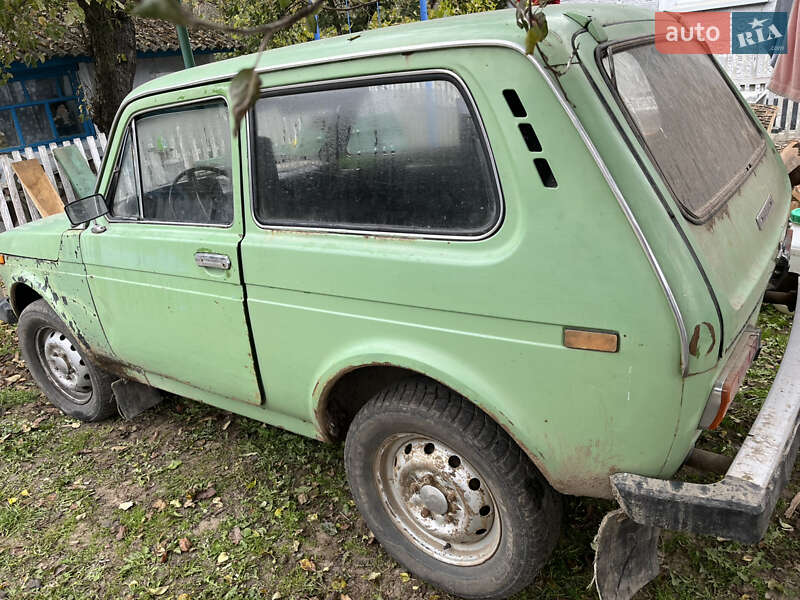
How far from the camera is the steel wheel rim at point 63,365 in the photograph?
4.00 metres

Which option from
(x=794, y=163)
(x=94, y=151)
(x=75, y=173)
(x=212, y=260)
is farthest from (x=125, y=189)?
(x=94, y=151)

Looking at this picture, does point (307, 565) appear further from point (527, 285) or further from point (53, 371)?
point (53, 371)

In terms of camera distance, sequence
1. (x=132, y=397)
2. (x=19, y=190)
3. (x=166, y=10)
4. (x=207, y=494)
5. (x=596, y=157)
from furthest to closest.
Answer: (x=19, y=190), (x=132, y=397), (x=207, y=494), (x=596, y=157), (x=166, y=10)

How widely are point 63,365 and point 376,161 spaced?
→ 3006 millimetres

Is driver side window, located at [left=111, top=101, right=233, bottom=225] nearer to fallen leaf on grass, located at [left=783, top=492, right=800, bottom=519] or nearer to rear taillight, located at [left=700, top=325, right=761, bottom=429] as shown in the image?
rear taillight, located at [left=700, top=325, right=761, bottom=429]

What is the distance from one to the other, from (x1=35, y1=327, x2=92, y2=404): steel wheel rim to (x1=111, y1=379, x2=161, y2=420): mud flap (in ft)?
0.99

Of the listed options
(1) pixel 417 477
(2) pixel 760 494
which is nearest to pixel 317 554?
(1) pixel 417 477

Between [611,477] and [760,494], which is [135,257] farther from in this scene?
[760,494]

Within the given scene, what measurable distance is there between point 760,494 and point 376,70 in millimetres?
1795

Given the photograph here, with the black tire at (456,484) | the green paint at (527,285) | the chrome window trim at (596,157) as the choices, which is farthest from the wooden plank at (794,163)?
the black tire at (456,484)

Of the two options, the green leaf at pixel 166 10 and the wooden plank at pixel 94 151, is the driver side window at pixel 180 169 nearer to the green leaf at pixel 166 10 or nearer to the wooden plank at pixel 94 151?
the green leaf at pixel 166 10

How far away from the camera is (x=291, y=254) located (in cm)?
244

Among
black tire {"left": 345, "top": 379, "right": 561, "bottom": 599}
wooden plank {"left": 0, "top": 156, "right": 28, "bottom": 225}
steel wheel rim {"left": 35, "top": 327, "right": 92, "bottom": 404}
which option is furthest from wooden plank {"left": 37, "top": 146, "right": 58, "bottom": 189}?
black tire {"left": 345, "top": 379, "right": 561, "bottom": 599}

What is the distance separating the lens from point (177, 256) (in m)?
2.87
